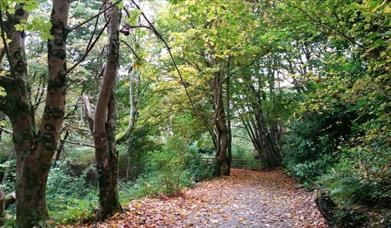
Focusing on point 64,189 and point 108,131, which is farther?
point 64,189

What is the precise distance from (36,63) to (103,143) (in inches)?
286

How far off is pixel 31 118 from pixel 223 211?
4486 millimetres

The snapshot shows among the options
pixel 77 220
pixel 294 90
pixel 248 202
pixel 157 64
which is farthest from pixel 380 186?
pixel 294 90

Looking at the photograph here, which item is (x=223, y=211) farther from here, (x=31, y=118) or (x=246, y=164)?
(x=246, y=164)

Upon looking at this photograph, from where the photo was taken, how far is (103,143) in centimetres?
672

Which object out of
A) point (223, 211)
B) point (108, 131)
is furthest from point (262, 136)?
point (108, 131)

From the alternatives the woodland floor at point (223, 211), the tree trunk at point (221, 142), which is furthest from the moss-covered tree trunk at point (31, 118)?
the tree trunk at point (221, 142)

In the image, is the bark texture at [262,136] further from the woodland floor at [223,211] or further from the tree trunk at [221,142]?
the woodland floor at [223,211]

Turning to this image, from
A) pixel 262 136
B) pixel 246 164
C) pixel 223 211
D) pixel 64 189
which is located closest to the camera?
pixel 223 211

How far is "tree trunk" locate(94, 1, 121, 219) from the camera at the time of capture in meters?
6.48

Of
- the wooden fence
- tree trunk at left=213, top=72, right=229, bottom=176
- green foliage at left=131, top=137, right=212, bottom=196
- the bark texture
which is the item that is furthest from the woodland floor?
the wooden fence

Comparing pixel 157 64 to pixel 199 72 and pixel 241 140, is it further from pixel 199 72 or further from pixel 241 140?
pixel 241 140

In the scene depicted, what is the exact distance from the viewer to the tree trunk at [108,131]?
21.3 feet

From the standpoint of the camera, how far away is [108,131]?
23.0ft
